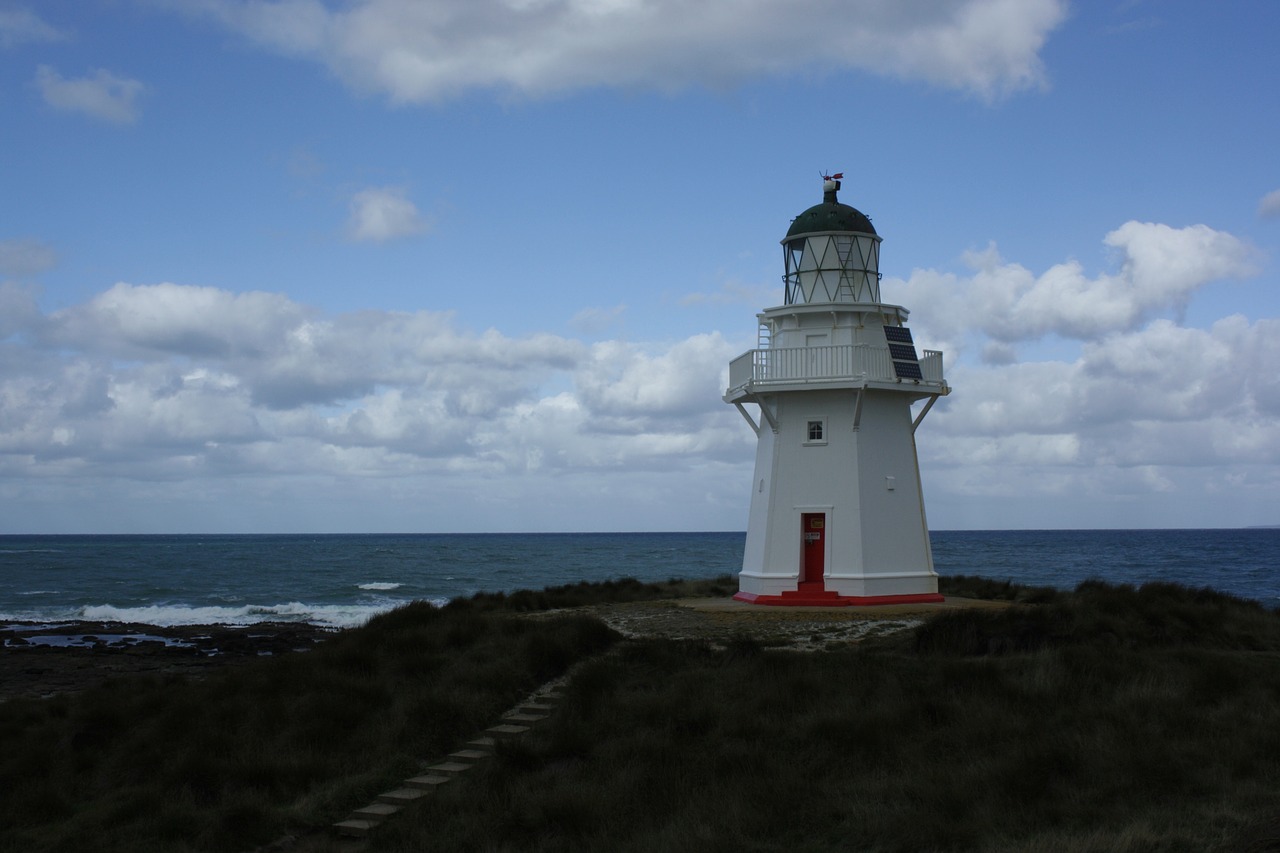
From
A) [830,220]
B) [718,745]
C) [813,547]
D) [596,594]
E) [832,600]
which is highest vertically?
[830,220]

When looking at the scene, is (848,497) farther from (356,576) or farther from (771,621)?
(356,576)

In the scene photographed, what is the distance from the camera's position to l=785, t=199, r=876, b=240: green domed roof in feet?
63.3

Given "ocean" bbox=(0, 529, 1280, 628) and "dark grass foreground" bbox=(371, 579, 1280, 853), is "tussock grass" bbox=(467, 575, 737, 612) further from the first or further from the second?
"ocean" bbox=(0, 529, 1280, 628)

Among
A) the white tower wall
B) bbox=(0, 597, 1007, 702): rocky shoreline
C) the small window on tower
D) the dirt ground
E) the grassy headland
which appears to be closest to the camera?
the grassy headland

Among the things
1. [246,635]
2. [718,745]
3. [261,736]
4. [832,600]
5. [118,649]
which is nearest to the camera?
[718,745]

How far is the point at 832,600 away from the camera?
18.2 m

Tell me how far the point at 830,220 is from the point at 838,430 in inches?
147

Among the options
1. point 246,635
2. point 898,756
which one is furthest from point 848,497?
point 246,635

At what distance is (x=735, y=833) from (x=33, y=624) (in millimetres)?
34002

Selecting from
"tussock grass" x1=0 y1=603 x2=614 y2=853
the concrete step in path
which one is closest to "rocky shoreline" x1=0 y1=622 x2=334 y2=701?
"tussock grass" x1=0 y1=603 x2=614 y2=853

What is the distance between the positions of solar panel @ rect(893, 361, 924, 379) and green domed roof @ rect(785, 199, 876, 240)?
2433mm

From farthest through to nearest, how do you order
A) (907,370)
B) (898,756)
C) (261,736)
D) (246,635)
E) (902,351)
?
(246,635) → (902,351) → (907,370) → (261,736) → (898,756)

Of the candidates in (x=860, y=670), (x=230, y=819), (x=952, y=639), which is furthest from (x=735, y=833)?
(x=952, y=639)

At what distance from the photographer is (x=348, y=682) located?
1356 centimetres
